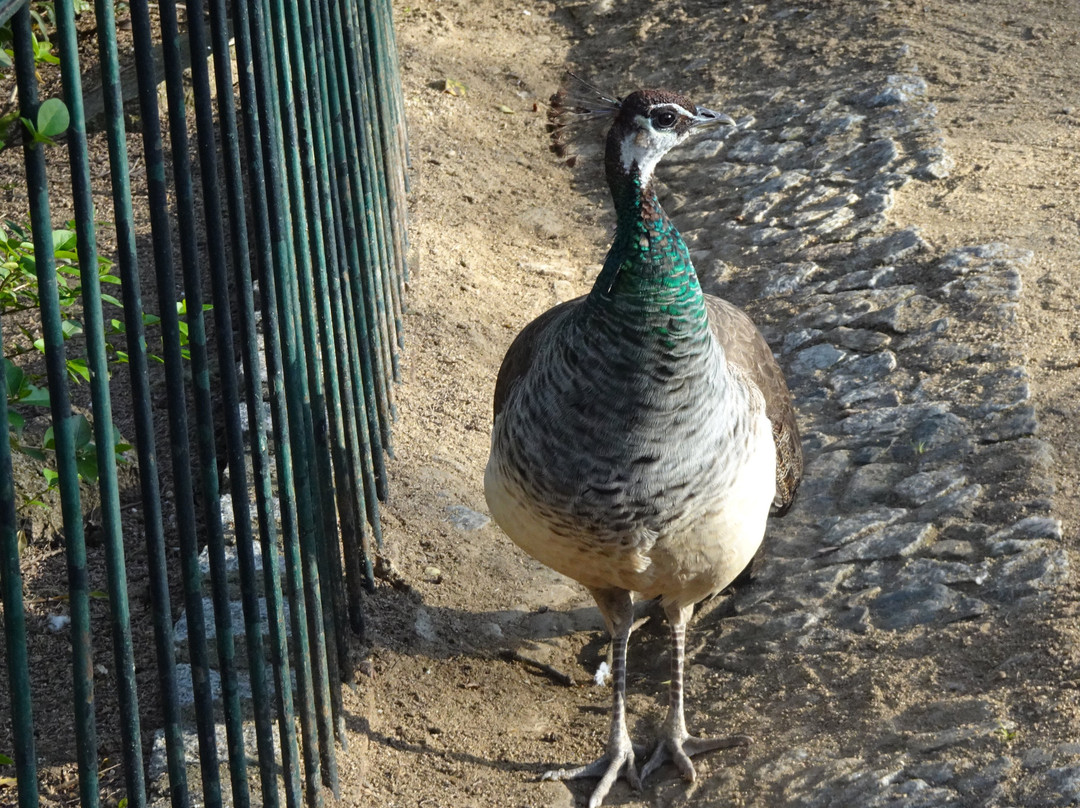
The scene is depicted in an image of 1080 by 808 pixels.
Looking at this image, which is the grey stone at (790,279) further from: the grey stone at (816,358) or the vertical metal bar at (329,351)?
the vertical metal bar at (329,351)

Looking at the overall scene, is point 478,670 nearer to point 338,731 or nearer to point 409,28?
point 338,731

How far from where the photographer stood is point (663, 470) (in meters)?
3.20

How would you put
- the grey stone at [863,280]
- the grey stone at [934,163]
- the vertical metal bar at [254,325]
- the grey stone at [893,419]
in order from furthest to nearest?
the grey stone at [934,163] < the grey stone at [863,280] < the grey stone at [893,419] < the vertical metal bar at [254,325]

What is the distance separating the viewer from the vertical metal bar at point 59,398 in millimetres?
1631

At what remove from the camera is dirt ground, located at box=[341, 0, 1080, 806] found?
3.55 metres

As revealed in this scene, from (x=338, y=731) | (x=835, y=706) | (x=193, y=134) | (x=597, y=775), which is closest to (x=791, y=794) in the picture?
(x=835, y=706)

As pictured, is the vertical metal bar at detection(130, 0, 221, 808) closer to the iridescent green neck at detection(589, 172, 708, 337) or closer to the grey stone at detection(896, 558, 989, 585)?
the iridescent green neck at detection(589, 172, 708, 337)

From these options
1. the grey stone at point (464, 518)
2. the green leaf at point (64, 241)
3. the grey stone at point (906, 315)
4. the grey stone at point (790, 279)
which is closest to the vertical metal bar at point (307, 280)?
the green leaf at point (64, 241)

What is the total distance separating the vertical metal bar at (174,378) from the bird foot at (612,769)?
4.76 ft

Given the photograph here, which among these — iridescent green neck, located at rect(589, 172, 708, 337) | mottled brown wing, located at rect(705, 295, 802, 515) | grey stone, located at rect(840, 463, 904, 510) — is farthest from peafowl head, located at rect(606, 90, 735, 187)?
grey stone, located at rect(840, 463, 904, 510)

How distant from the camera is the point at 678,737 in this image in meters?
3.58

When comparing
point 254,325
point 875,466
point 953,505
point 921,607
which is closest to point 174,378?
point 254,325

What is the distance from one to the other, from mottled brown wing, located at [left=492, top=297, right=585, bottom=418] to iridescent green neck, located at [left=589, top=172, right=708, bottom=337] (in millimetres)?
572

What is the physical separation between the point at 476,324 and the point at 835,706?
2.75m
